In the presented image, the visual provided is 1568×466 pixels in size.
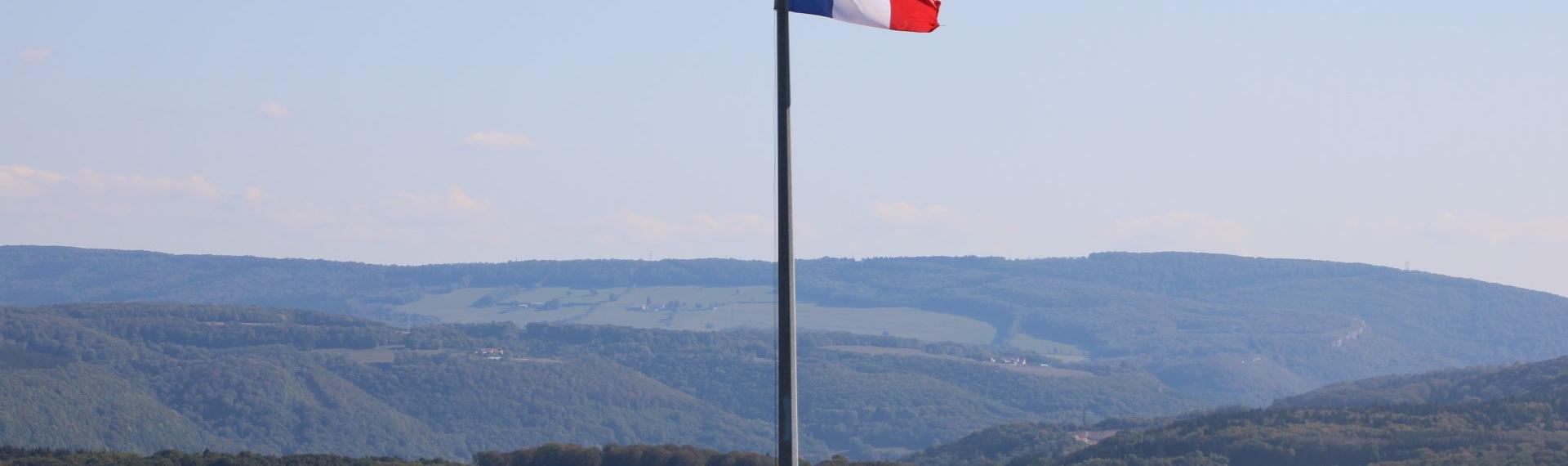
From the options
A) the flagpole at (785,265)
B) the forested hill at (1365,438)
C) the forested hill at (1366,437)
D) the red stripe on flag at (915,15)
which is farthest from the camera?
the forested hill at (1365,438)

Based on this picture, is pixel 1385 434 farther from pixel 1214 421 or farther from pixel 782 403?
pixel 782 403

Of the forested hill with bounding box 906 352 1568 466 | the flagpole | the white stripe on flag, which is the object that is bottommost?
the forested hill with bounding box 906 352 1568 466

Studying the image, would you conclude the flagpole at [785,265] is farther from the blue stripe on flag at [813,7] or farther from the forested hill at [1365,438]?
the forested hill at [1365,438]

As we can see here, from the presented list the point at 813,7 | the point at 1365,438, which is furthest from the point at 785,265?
the point at 1365,438

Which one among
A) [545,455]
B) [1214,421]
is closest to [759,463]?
[545,455]

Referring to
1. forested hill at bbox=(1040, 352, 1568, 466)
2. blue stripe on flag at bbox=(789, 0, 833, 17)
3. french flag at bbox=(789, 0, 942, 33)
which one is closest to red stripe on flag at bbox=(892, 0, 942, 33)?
french flag at bbox=(789, 0, 942, 33)

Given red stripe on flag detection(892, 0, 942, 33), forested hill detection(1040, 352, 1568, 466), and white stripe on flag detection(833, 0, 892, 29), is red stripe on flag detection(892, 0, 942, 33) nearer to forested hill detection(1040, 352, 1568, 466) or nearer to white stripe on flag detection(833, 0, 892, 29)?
white stripe on flag detection(833, 0, 892, 29)

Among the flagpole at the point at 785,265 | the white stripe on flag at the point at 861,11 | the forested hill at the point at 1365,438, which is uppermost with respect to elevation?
the white stripe on flag at the point at 861,11

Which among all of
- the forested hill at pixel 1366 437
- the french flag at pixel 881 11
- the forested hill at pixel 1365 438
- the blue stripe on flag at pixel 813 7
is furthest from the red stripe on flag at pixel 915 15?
the forested hill at pixel 1365 438
